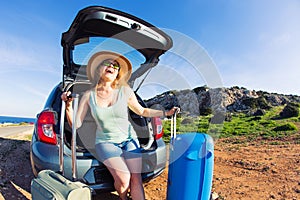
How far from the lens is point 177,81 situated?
2.81 metres

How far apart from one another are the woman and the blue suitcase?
333 mm

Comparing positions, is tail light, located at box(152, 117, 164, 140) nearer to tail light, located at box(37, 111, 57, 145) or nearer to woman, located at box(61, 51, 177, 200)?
woman, located at box(61, 51, 177, 200)

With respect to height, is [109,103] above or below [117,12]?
below

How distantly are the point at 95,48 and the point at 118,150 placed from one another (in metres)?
1.11

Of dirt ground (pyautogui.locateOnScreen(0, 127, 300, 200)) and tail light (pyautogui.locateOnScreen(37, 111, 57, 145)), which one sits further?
dirt ground (pyautogui.locateOnScreen(0, 127, 300, 200))

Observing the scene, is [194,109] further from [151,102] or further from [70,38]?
[70,38]

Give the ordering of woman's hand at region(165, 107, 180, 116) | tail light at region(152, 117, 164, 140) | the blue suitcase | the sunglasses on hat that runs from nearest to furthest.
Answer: the blue suitcase < woman's hand at region(165, 107, 180, 116) < the sunglasses on hat < tail light at region(152, 117, 164, 140)

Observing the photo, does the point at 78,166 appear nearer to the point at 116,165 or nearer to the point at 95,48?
the point at 116,165

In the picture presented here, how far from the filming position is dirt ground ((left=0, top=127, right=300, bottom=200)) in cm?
→ 300

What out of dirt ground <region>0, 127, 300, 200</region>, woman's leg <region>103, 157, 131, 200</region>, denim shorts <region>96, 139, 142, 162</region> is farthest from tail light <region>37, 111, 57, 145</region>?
dirt ground <region>0, 127, 300, 200</region>

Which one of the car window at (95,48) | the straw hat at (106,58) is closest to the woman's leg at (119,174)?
the straw hat at (106,58)

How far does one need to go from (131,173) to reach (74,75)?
4.25 feet

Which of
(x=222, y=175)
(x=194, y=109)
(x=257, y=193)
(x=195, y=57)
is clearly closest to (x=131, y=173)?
(x=194, y=109)

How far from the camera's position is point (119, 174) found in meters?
2.25
